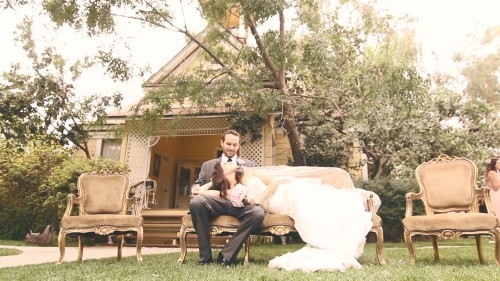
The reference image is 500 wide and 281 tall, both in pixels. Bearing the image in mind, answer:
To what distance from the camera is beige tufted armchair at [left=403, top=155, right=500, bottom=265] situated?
3840 millimetres

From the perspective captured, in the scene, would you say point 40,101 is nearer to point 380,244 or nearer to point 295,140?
point 295,140

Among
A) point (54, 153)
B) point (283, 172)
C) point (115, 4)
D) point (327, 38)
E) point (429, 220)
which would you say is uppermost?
point (115, 4)

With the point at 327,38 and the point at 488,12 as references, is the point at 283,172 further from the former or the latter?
the point at 488,12

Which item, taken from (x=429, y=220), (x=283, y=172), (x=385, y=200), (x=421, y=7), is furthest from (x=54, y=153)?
(x=421, y=7)

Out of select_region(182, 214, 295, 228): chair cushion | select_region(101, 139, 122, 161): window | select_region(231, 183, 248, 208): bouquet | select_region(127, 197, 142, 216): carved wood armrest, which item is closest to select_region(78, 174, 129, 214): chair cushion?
select_region(127, 197, 142, 216): carved wood armrest

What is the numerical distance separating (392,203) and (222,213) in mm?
7190

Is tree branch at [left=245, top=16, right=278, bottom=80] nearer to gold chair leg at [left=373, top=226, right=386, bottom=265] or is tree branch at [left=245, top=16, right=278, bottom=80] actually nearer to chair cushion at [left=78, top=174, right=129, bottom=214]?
chair cushion at [left=78, top=174, right=129, bottom=214]

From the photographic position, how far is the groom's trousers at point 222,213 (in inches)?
155

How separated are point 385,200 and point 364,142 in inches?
66.3

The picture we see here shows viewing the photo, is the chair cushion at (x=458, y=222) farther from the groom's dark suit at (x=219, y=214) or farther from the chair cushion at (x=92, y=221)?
the chair cushion at (x=92, y=221)

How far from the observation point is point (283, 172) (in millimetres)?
5715

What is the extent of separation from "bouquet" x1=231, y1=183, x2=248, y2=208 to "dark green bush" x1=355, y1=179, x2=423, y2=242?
21.6ft

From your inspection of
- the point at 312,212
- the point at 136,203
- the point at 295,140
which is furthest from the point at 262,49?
the point at 312,212

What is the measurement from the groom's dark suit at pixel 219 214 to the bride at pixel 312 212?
4.9 inches
